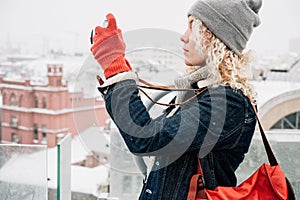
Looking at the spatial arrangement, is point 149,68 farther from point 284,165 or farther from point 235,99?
point 284,165

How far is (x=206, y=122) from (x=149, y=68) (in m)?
0.41

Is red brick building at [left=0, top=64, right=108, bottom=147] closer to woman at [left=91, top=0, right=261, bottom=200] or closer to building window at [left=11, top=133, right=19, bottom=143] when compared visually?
building window at [left=11, top=133, right=19, bottom=143]

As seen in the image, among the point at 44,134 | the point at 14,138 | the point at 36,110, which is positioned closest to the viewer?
the point at 44,134

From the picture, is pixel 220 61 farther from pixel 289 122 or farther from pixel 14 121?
pixel 14 121

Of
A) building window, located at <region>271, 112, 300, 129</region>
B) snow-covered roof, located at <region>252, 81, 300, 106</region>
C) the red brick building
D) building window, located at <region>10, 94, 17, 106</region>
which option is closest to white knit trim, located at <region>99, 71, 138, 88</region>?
snow-covered roof, located at <region>252, 81, 300, 106</region>

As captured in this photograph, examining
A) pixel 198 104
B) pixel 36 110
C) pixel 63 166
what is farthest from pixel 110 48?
pixel 36 110

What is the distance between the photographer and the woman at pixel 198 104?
2.27 ft

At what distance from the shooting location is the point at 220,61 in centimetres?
72

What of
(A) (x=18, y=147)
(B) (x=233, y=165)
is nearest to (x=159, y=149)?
(B) (x=233, y=165)

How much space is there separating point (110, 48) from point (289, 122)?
6.68 metres

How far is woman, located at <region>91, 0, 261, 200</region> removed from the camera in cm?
69

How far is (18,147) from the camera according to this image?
1.13 meters

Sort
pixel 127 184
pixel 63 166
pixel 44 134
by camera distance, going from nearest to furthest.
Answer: pixel 63 166
pixel 127 184
pixel 44 134

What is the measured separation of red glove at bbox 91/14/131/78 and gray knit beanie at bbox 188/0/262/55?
154 mm
